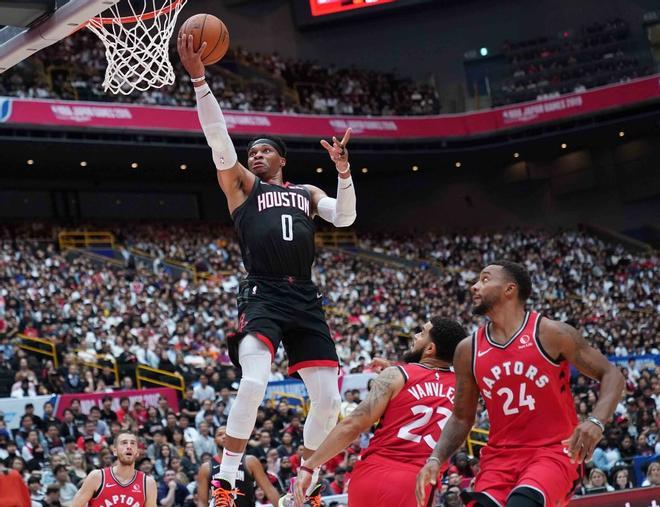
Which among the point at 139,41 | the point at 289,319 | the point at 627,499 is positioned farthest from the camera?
the point at 627,499

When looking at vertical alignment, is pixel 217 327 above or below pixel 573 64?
below

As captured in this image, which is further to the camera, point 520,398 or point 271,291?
point 271,291

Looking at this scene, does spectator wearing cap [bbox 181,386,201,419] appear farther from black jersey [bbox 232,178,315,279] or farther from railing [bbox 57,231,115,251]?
railing [bbox 57,231,115,251]

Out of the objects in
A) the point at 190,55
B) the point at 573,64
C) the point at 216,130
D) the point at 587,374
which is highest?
the point at 573,64

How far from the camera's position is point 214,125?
6219 millimetres

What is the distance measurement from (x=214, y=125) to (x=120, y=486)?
3928 millimetres

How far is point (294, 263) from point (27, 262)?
17323 mm

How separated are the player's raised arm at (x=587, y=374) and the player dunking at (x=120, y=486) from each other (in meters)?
4.72

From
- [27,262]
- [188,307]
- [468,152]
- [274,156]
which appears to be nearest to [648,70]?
[468,152]

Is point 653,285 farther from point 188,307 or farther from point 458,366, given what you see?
point 458,366

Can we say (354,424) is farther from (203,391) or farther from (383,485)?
(203,391)

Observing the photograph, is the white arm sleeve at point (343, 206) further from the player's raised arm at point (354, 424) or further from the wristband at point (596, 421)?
the wristband at point (596, 421)

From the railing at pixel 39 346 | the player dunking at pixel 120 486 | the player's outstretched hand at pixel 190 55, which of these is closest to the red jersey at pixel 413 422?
the player's outstretched hand at pixel 190 55

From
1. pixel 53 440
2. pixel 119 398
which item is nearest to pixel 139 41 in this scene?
pixel 53 440
